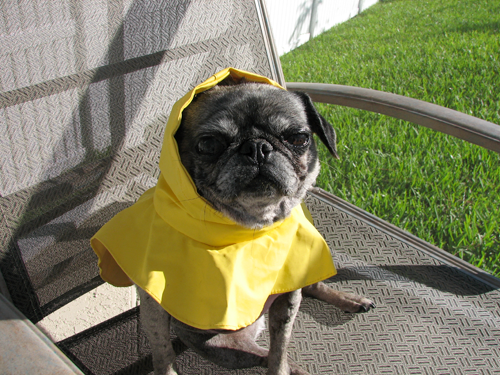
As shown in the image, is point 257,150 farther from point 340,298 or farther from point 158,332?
point 340,298

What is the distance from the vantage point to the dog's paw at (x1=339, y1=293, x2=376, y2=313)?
71.3 inches

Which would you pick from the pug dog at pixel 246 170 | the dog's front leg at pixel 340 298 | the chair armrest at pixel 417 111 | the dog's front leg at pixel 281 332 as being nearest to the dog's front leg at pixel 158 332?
the pug dog at pixel 246 170

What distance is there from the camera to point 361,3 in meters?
10.8

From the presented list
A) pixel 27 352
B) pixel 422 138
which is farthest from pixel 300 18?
pixel 27 352

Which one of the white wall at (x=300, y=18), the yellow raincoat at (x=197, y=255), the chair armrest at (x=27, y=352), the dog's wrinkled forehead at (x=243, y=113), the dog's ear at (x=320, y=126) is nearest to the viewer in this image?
the chair armrest at (x=27, y=352)

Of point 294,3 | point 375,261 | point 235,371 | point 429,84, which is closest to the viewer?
point 235,371

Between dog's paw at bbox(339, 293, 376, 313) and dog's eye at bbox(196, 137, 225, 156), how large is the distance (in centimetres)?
90

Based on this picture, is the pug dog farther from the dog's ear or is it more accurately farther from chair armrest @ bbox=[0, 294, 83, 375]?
chair armrest @ bbox=[0, 294, 83, 375]

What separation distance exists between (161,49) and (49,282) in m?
1.10

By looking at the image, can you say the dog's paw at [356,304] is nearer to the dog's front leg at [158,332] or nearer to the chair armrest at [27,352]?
the dog's front leg at [158,332]

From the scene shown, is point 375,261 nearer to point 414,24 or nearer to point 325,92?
point 325,92

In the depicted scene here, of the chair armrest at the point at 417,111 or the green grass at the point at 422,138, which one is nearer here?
the chair armrest at the point at 417,111

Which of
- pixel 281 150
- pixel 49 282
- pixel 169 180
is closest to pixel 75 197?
pixel 49 282

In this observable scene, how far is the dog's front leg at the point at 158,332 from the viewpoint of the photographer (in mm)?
1438
